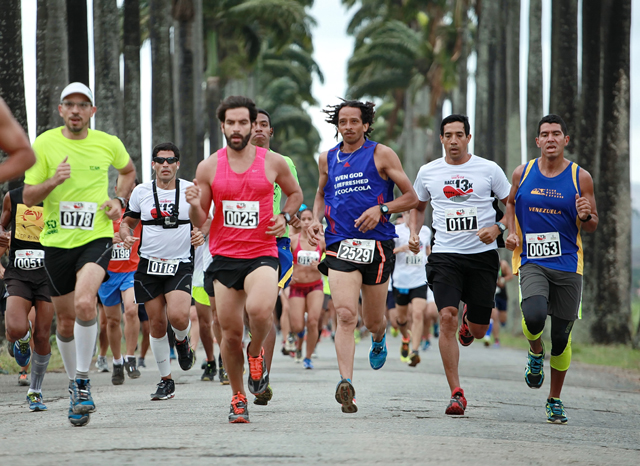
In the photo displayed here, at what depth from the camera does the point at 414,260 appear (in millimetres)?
16609

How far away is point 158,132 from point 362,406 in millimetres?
17183

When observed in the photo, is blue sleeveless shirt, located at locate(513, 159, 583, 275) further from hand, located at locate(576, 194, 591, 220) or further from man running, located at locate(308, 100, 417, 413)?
man running, located at locate(308, 100, 417, 413)

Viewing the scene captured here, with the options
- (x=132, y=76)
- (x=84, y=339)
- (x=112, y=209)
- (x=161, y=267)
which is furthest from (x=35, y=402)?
(x=132, y=76)

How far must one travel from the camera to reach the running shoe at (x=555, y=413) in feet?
27.0

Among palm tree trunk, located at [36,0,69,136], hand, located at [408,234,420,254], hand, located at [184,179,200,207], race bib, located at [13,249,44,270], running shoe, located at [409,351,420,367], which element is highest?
palm tree trunk, located at [36,0,69,136]

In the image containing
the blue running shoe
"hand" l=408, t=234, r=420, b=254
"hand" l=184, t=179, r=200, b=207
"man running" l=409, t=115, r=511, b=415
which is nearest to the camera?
"hand" l=184, t=179, r=200, b=207

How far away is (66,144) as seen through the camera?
7.91m

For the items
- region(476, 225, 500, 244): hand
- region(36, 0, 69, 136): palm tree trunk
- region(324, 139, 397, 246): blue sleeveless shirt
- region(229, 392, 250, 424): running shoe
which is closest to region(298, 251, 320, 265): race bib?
region(36, 0, 69, 136): palm tree trunk

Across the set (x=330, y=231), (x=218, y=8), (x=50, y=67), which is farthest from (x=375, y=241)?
(x=218, y=8)

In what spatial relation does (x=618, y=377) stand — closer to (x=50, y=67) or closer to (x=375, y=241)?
(x=375, y=241)

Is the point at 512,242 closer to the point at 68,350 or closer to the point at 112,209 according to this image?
the point at 112,209

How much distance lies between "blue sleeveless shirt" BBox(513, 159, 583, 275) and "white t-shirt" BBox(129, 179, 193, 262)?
12.2 feet

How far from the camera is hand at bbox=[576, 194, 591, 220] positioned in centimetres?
845

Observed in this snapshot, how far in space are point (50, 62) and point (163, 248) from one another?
7166 mm
